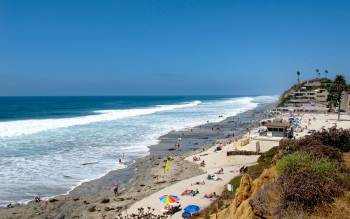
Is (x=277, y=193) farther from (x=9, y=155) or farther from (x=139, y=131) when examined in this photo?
(x=139, y=131)

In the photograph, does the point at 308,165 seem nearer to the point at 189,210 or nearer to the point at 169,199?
the point at 189,210

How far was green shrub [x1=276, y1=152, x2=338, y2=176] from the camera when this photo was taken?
10172mm

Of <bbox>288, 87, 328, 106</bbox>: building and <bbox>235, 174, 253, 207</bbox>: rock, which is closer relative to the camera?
<bbox>235, 174, 253, 207</bbox>: rock

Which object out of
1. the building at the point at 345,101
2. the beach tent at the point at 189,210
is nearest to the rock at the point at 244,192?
the beach tent at the point at 189,210

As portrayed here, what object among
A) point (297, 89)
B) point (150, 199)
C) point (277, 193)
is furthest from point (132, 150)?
point (297, 89)

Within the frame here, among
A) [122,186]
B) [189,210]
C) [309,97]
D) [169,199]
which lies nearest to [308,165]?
[189,210]

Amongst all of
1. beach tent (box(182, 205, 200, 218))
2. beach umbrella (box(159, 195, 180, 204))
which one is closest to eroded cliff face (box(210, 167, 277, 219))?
beach tent (box(182, 205, 200, 218))

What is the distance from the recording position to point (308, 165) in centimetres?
1048

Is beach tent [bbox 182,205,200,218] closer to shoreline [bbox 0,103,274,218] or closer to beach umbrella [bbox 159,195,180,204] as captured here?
beach umbrella [bbox 159,195,180,204]

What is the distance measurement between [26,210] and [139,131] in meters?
36.3

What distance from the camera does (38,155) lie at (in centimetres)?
3684

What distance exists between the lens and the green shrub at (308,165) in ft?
33.4

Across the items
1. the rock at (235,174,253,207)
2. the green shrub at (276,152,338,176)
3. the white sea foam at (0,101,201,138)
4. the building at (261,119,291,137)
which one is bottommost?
the white sea foam at (0,101,201,138)

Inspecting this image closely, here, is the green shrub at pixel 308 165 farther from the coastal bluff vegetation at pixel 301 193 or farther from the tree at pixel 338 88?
the tree at pixel 338 88
